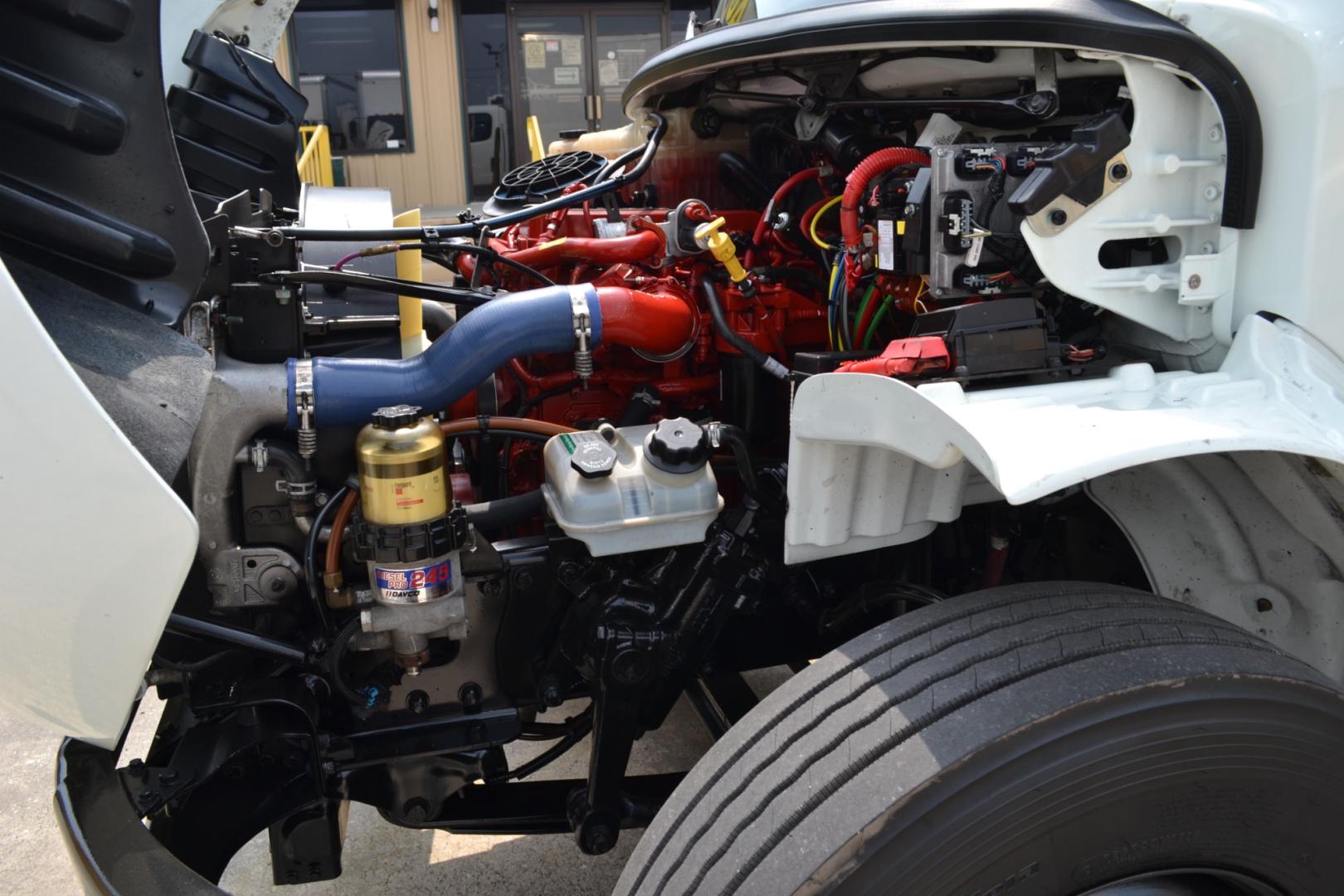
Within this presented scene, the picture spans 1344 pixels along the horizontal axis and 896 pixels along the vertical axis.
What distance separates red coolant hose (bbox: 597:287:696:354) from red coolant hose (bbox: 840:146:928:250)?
0.40m

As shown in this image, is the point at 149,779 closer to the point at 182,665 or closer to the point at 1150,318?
the point at 182,665

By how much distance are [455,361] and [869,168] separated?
0.84 meters

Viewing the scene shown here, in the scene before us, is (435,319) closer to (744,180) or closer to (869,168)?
(744,180)

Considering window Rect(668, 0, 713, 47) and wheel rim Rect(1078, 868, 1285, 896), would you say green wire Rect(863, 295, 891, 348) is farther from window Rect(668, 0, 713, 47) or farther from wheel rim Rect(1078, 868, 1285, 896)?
window Rect(668, 0, 713, 47)

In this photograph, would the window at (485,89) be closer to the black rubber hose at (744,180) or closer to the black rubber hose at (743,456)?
the black rubber hose at (744,180)

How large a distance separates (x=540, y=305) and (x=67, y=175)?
0.79m

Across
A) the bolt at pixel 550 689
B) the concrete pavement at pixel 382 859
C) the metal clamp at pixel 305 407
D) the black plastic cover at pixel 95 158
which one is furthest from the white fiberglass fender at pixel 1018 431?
the concrete pavement at pixel 382 859

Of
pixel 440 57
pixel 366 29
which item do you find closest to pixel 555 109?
pixel 440 57

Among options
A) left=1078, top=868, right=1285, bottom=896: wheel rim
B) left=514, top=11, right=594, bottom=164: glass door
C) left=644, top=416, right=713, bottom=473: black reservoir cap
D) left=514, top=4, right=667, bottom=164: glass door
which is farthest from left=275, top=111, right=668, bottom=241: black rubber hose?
left=514, top=11, right=594, bottom=164: glass door

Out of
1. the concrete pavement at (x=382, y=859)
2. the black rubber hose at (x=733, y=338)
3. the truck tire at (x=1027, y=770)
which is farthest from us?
the concrete pavement at (x=382, y=859)

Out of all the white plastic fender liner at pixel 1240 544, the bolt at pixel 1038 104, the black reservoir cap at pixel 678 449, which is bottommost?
the white plastic fender liner at pixel 1240 544

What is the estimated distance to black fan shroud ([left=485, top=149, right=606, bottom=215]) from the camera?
9.32 feet

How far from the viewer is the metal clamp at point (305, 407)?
5.96ft

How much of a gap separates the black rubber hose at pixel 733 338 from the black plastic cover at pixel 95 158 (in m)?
0.99
